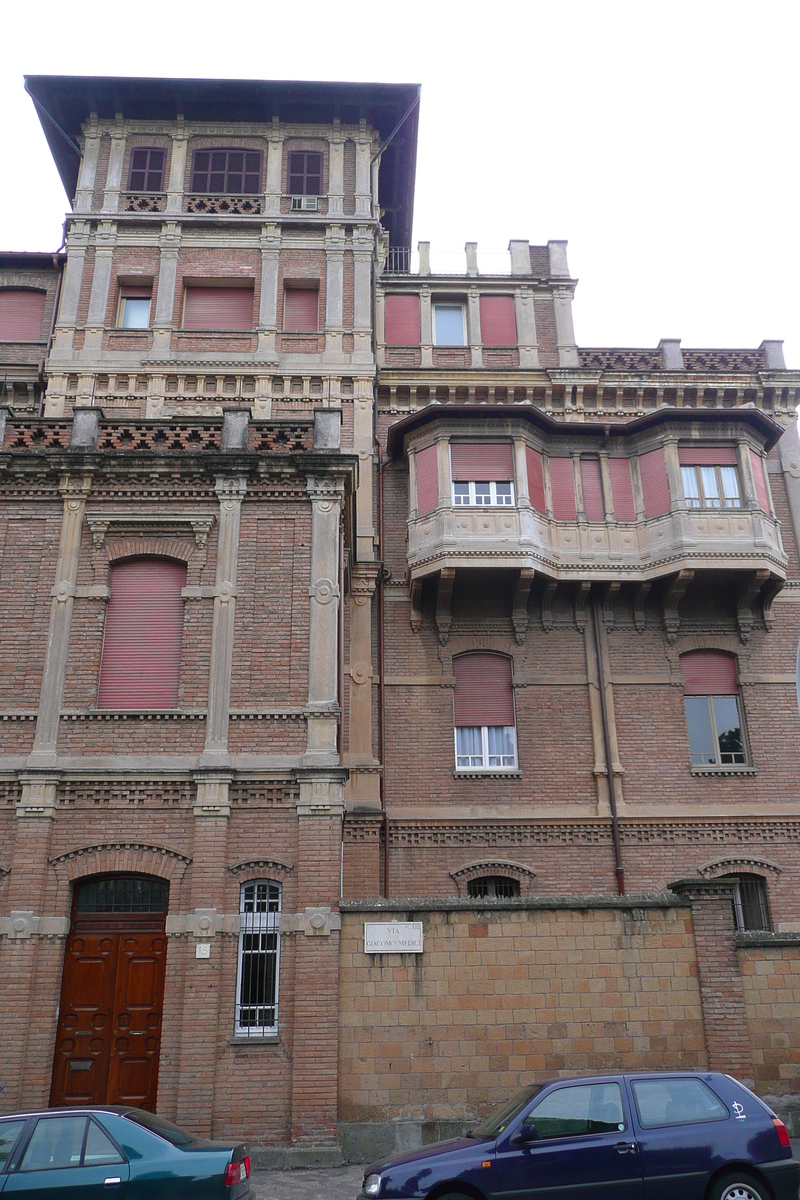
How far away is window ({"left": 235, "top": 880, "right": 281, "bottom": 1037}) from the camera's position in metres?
12.6

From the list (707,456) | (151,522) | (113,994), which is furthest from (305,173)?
(113,994)

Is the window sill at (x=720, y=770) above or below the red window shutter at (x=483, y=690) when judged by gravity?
below

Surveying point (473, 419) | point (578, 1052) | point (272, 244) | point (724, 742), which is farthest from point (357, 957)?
point (272, 244)

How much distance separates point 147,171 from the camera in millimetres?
24047

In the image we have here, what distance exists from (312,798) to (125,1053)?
4123 mm

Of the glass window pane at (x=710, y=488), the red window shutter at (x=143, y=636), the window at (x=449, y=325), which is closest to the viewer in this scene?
the red window shutter at (x=143, y=636)

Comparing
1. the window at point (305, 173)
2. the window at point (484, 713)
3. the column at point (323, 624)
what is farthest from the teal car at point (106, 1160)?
the window at point (305, 173)

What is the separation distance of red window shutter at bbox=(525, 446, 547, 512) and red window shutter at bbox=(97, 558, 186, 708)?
887 cm

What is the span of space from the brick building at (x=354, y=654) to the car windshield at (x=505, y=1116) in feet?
11.3

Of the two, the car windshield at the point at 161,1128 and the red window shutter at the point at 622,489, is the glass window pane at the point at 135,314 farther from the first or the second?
the car windshield at the point at 161,1128

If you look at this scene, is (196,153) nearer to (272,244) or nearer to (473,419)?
(272,244)

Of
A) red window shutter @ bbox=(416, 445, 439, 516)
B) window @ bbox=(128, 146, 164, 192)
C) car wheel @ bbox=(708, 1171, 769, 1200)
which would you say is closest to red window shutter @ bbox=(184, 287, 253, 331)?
window @ bbox=(128, 146, 164, 192)

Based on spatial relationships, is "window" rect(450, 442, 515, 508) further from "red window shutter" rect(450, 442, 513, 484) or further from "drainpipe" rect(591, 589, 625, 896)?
"drainpipe" rect(591, 589, 625, 896)

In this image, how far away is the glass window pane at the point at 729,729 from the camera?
2014 cm
